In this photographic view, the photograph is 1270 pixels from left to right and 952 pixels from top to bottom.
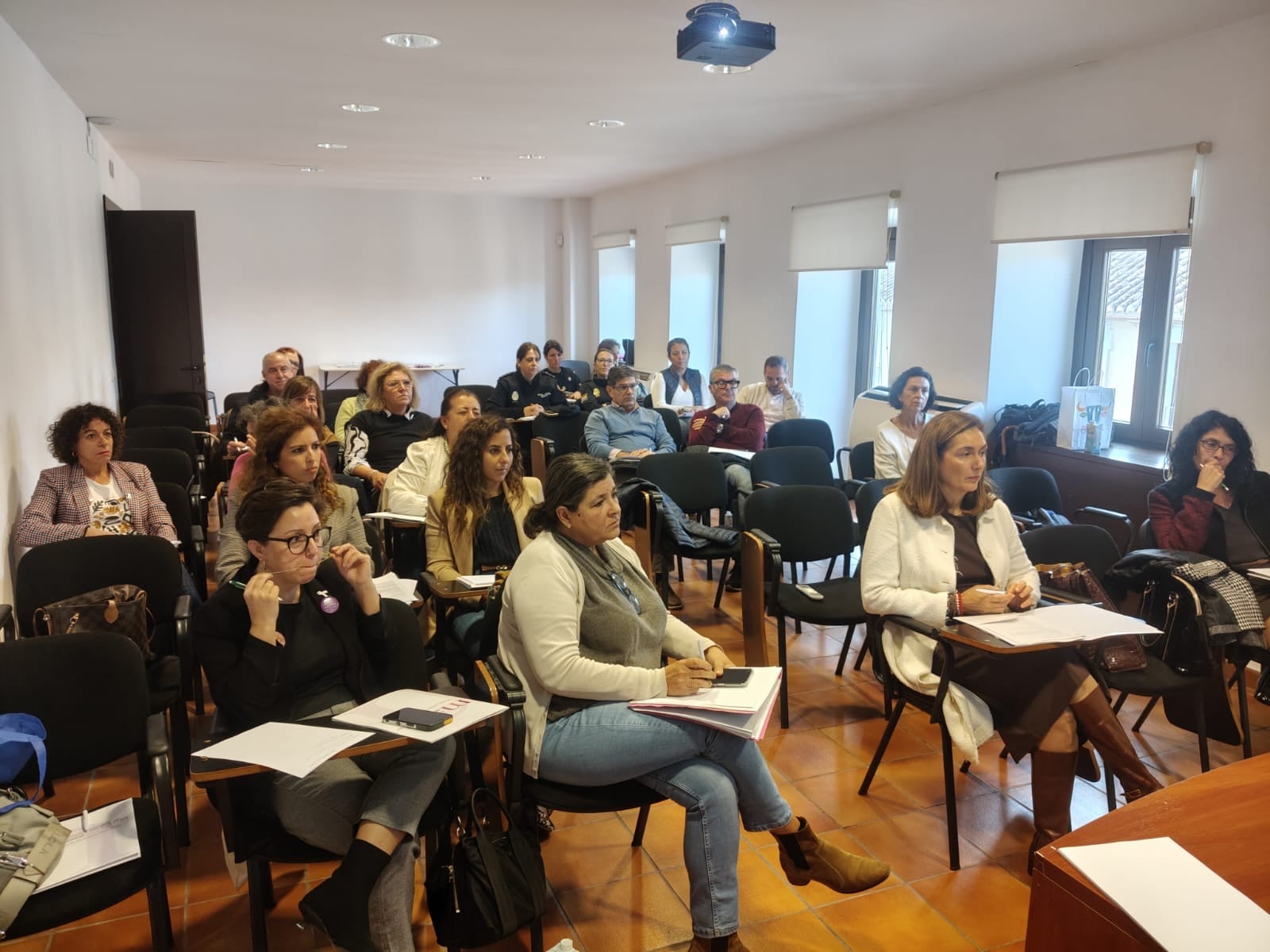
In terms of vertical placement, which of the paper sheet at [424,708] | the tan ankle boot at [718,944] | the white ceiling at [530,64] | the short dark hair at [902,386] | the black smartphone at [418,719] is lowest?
the tan ankle boot at [718,944]

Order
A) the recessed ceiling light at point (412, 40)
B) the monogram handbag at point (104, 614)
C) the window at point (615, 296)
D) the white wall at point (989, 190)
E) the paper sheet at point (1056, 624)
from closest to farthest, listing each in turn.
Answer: the paper sheet at point (1056, 624) → the monogram handbag at point (104, 614) → the white wall at point (989, 190) → the recessed ceiling light at point (412, 40) → the window at point (615, 296)

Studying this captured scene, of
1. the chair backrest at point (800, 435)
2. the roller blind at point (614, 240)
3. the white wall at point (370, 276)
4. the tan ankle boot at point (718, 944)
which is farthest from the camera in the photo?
the white wall at point (370, 276)

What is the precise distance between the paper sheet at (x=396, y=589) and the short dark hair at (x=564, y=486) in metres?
0.58

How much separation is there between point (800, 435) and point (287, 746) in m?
4.66

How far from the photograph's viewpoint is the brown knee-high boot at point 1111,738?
2.75m

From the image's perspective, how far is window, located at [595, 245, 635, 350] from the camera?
477 inches

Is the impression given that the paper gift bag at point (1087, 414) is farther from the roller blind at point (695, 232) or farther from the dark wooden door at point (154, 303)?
the dark wooden door at point (154, 303)

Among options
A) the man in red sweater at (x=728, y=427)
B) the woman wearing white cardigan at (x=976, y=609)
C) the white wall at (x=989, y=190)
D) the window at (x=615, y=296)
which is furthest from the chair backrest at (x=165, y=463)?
the window at (x=615, y=296)

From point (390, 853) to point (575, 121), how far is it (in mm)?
5683

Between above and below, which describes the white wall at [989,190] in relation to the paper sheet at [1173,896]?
above

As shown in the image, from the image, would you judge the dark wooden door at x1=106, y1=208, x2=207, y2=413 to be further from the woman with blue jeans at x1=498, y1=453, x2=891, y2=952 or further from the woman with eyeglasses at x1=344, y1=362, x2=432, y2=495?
the woman with blue jeans at x1=498, y1=453, x2=891, y2=952

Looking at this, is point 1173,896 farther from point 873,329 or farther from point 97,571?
point 873,329

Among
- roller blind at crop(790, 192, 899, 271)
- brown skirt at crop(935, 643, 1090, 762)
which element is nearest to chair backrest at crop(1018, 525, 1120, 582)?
brown skirt at crop(935, 643, 1090, 762)

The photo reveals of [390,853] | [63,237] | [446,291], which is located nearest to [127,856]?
[390,853]
